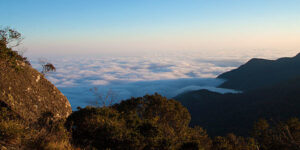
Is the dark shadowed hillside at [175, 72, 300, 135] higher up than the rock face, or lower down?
lower down

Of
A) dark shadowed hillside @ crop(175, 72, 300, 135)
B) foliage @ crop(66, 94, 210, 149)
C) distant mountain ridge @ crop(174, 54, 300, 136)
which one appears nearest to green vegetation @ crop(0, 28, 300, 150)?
foliage @ crop(66, 94, 210, 149)

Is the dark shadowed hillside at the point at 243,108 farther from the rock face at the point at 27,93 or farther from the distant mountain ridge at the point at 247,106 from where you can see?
the rock face at the point at 27,93

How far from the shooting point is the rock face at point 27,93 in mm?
8586

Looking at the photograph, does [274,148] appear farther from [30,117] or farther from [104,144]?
[30,117]

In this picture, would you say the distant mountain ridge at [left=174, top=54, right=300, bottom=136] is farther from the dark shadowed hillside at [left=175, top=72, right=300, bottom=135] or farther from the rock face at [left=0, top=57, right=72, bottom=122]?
the rock face at [left=0, top=57, right=72, bottom=122]

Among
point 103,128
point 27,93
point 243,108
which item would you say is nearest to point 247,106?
point 243,108

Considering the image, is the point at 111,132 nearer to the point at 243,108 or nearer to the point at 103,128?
the point at 103,128

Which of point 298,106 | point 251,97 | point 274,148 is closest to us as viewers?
point 274,148

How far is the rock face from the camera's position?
28.2ft

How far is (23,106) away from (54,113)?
65.0 inches

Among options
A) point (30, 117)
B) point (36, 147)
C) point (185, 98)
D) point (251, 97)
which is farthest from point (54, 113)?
point (185, 98)

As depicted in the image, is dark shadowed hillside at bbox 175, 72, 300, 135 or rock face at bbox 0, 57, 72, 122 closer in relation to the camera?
rock face at bbox 0, 57, 72, 122

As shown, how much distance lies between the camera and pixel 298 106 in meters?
74.4

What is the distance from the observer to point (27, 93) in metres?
9.41
